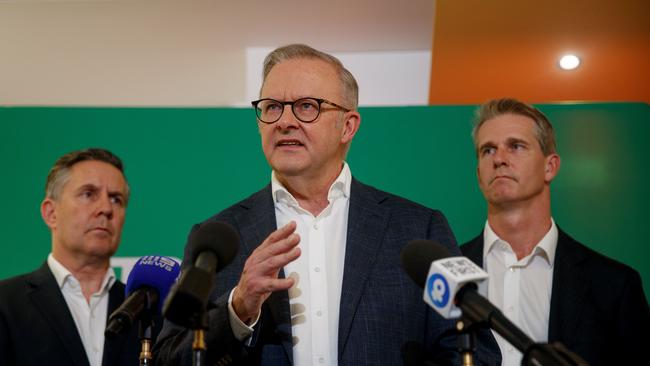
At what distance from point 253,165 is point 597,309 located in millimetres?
1841

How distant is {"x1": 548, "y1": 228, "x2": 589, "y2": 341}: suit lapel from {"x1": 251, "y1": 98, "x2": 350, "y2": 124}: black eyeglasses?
137 cm

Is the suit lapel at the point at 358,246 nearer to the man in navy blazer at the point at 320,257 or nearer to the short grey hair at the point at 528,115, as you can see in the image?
the man in navy blazer at the point at 320,257

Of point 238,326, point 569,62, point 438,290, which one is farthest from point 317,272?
point 569,62

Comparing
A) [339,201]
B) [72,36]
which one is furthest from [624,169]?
[72,36]

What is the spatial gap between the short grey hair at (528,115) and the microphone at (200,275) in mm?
2289

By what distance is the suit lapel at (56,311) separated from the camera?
11.4 ft

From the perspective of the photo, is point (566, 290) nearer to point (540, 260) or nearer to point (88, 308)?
point (540, 260)

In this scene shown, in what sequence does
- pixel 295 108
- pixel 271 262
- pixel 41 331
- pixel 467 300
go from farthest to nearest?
pixel 41 331 → pixel 295 108 → pixel 271 262 → pixel 467 300

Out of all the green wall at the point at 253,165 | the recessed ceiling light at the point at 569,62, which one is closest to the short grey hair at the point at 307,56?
the green wall at the point at 253,165

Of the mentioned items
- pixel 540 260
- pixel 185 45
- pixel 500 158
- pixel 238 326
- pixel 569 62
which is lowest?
pixel 238 326

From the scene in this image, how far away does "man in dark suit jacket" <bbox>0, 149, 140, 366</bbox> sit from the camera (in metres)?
3.47

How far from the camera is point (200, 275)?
1604mm

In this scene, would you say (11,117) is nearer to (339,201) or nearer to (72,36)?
(72,36)

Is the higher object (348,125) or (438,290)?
(348,125)
